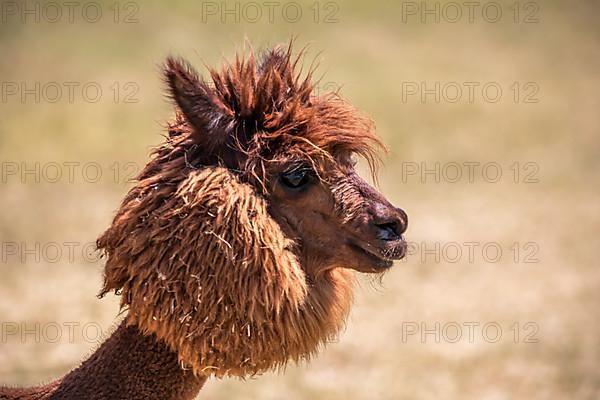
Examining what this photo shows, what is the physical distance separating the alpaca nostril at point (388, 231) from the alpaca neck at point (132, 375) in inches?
38.6

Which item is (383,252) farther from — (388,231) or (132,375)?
(132,375)

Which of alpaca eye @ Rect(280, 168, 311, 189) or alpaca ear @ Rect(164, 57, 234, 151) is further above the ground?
alpaca ear @ Rect(164, 57, 234, 151)

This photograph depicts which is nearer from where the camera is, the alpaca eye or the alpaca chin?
the alpaca chin

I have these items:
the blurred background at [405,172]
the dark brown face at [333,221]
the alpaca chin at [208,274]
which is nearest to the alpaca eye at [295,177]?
the dark brown face at [333,221]

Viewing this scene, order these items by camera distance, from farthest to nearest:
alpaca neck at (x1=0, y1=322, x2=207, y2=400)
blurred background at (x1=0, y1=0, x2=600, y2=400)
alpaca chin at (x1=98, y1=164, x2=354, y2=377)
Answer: blurred background at (x1=0, y1=0, x2=600, y2=400)
alpaca neck at (x1=0, y1=322, x2=207, y2=400)
alpaca chin at (x1=98, y1=164, x2=354, y2=377)

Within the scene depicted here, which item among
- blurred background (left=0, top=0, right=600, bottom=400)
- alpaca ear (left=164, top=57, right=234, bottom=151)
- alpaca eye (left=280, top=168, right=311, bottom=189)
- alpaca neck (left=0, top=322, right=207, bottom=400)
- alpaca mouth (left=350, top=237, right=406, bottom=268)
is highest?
blurred background (left=0, top=0, right=600, bottom=400)

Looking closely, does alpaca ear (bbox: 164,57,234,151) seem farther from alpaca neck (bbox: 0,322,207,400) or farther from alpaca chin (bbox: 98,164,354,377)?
alpaca neck (bbox: 0,322,207,400)

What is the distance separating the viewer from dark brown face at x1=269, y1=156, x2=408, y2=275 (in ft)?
12.7

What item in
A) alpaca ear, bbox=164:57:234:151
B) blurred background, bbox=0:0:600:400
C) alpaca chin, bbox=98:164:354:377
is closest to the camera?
alpaca chin, bbox=98:164:354:377

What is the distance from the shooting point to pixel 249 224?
3666 millimetres

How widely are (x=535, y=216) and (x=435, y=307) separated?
12.1 ft

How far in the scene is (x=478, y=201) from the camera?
13641 mm

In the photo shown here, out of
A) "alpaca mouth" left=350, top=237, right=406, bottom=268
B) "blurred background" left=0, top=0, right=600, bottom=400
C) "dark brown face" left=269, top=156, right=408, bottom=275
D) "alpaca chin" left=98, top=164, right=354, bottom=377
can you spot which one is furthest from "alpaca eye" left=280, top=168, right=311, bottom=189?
"blurred background" left=0, top=0, right=600, bottom=400

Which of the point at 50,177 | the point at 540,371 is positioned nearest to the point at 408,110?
the point at 50,177
